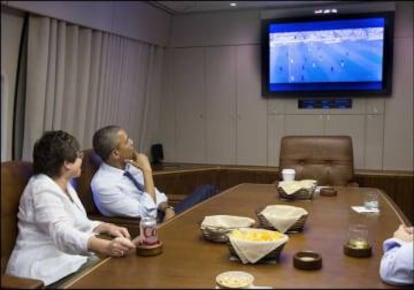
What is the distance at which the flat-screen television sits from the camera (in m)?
4.60

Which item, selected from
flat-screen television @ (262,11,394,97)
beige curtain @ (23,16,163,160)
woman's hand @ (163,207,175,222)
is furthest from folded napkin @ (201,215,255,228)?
flat-screen television @ (262,11,394,97)

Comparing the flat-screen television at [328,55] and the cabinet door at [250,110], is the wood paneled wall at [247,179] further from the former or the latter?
the flat-screen television at [328,55]

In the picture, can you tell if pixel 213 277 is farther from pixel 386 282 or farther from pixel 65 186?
pixel 65 186

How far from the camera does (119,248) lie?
1.59 m

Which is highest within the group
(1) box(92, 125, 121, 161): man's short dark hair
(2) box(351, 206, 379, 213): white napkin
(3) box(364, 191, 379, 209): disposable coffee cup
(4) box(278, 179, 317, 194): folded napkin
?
(1) box(92, 125, 121, 161): man's short dark hair

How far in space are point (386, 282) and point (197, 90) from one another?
13.6ft

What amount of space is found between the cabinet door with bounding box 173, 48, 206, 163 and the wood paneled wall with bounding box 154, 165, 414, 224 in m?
0.32

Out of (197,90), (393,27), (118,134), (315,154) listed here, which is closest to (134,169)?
(118,134)

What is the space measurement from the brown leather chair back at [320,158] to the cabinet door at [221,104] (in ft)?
4.48

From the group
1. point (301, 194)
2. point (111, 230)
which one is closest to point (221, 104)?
point (301, 194)

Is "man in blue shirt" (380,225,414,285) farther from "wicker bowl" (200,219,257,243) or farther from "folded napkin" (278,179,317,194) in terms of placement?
"folded napkin" (278,179,317,194)

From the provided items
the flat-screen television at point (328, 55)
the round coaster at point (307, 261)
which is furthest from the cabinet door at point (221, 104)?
the round coaster at point (307, 261)

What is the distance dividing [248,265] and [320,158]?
247 centimetres

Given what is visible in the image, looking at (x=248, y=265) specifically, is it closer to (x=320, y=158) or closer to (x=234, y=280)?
(x=234, y=280)
